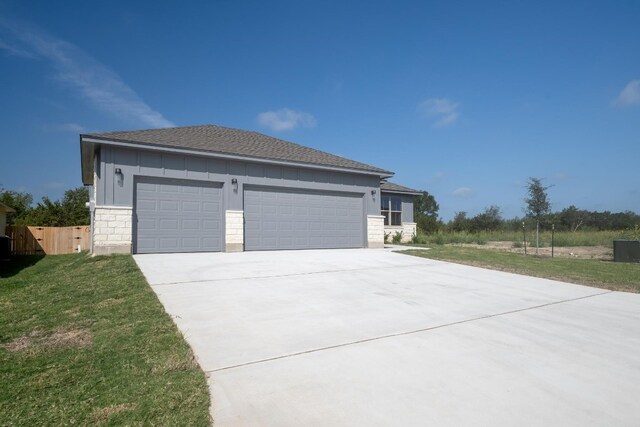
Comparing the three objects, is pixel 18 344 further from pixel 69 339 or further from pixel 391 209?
pixel 391 209

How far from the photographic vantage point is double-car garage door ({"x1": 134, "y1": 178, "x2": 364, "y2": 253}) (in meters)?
11.1

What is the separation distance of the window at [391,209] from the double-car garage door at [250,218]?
6.28 meters

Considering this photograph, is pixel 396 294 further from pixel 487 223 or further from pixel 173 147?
pixel 487 223

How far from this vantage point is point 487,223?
38.4 metres

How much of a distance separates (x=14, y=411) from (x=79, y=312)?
2709 millimetres

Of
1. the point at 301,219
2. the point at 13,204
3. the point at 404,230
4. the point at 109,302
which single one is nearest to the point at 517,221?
the point at 404,230

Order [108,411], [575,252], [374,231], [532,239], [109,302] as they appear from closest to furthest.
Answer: [108,411], [109,302], [374,231], [575,252], [532,239]

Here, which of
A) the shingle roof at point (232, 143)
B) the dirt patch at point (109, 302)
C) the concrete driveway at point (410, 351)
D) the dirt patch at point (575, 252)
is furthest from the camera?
the dirt patch at point (575, 252)

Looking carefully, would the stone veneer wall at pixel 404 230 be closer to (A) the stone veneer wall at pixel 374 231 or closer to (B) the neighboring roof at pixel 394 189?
(B) the neighboring roof at pixel 394 189

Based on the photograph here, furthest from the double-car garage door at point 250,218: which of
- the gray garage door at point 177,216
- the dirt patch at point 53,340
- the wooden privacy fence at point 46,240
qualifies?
the wooden privacy fence at point 46,240

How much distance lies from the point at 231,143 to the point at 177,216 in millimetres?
3769

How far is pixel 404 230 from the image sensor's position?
21.7 m

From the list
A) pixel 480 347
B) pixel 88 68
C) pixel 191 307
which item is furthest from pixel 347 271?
pixel 88 68

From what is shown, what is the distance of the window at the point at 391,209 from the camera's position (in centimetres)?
2109
